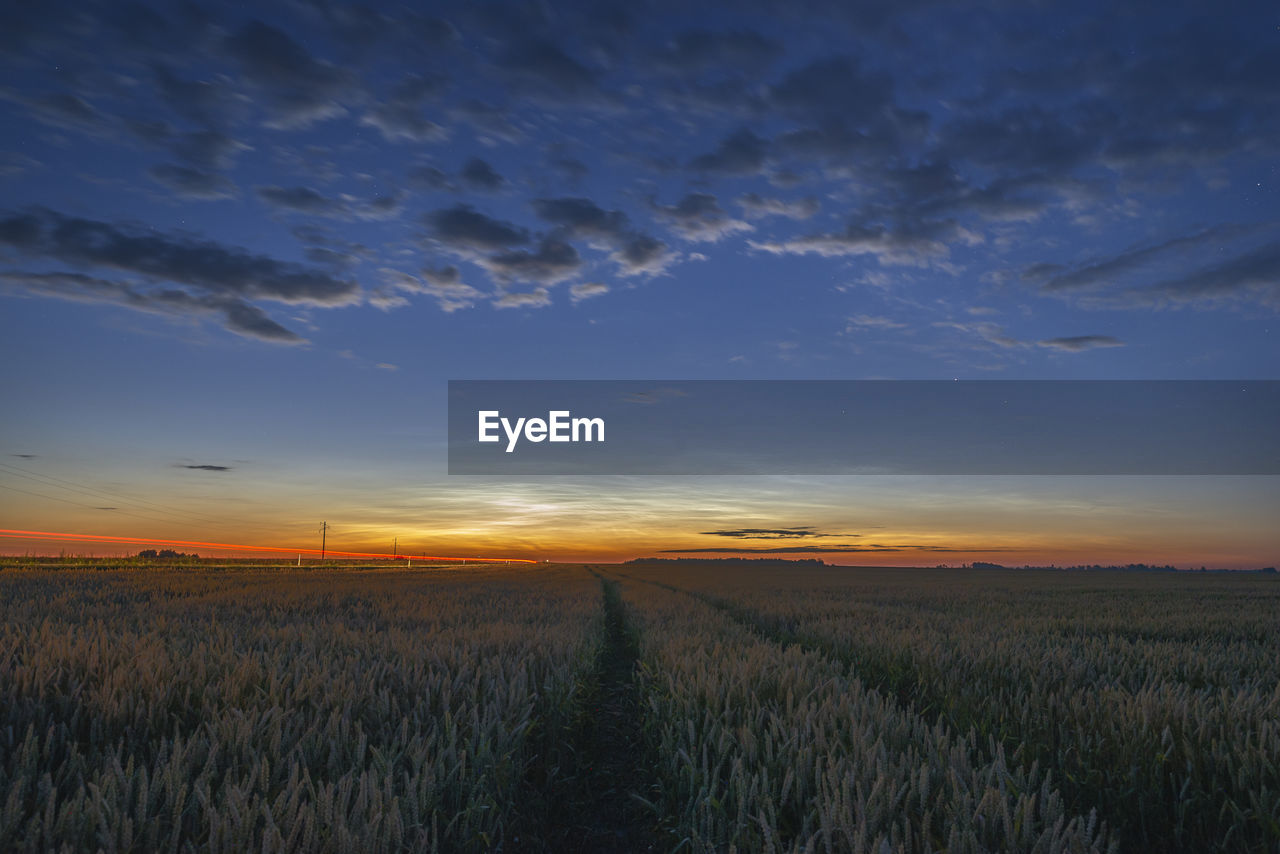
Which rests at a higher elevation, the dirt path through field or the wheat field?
the wheat field

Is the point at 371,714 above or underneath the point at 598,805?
above

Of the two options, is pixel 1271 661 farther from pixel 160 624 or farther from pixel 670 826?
pixel 160 624

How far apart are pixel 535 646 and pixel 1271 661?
32.3ft

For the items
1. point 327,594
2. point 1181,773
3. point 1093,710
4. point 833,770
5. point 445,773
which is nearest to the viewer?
point 833,770

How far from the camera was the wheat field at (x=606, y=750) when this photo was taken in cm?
248

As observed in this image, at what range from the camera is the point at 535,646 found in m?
7.86

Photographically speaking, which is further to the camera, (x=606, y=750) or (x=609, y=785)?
(x=606, y=750)

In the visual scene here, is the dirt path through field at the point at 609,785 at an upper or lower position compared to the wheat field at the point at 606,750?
lower

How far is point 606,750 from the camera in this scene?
6.16 meters

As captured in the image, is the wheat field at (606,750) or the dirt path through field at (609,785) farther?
the dirt path through field at (609,785)

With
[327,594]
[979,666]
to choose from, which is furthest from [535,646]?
[327,594]

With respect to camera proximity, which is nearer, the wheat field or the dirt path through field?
the wheat field

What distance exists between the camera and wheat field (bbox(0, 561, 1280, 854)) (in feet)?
8.14

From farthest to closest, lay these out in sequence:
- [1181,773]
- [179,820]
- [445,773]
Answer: [1181,773] → [445,773] → [179,820]
